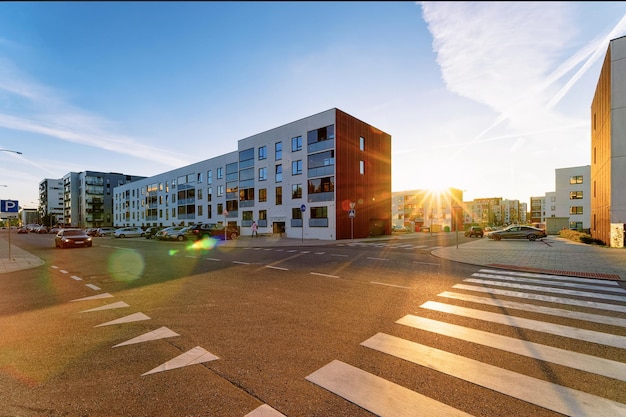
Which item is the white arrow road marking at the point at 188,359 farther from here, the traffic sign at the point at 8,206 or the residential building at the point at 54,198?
the residential building at the point at 54,198

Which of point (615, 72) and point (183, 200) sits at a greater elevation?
point (615, 72)

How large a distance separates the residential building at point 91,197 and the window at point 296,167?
100370mm

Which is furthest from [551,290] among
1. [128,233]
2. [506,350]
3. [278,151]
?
[128,233]

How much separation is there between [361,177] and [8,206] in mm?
29270

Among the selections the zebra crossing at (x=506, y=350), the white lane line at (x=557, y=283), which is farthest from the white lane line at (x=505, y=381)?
the white lane line at (x=557, y=283)

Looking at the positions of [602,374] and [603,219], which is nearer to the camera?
[602,374]

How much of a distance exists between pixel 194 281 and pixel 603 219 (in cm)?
2820

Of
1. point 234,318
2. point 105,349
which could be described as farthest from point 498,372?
point 105,349

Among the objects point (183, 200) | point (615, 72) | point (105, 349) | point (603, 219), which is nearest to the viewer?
point (105, 349)

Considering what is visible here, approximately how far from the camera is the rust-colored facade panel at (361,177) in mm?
30953

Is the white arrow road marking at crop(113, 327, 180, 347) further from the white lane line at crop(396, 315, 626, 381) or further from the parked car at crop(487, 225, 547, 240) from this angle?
the parked car at crop(487, 225, 547, 240)

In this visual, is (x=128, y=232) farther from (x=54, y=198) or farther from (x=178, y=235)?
(x=54, y=198)

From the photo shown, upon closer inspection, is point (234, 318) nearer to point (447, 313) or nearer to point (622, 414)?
point (447, 313)

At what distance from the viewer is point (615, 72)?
1928 centimetres
